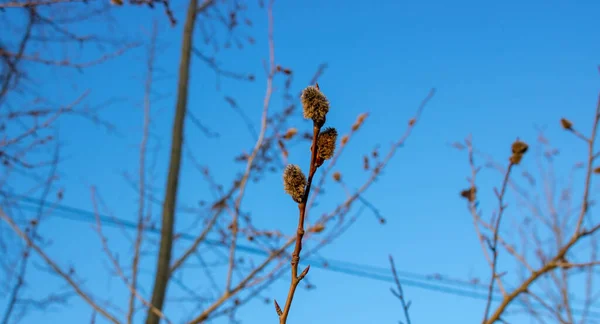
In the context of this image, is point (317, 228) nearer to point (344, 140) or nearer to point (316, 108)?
point (344, 140)

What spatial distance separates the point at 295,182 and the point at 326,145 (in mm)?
63

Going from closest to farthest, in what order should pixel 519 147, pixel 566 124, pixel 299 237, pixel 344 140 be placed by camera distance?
pixel 299 237 < pixel 519 147 < pixel 566 124 < pixel 344 140

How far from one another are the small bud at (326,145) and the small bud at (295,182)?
0.04 metres

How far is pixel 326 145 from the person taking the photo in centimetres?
62

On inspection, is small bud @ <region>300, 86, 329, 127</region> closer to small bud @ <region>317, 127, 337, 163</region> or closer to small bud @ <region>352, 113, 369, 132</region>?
small bud @ <region>317, 127, 337, 163</region>

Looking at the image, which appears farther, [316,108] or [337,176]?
[337,176]

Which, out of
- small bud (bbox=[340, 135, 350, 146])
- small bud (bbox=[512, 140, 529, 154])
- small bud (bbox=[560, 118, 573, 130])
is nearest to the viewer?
small bud (bbox=[512, 140, 529, 154])

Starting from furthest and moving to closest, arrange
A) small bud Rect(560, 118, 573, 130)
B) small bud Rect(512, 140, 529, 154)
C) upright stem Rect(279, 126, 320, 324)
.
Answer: small bud Rect(560, 118, 573, 130) < small bud Rect(512, 140, 529, 154) < upright stem Rect(279, 126, 320, 324)

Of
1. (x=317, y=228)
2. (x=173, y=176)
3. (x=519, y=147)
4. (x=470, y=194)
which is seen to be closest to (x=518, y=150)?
(x=519, y=147)

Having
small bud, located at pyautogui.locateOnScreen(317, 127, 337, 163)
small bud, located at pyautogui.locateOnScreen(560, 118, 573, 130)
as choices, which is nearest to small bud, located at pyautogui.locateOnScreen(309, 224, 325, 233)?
small bud, located at pyautogui.locateOnScreen(560, 118, 573, 130)

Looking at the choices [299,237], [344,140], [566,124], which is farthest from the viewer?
[344,140]

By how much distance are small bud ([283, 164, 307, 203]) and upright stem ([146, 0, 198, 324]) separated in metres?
1.84

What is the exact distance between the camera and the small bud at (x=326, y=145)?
0.62 m

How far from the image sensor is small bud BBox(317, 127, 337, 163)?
617 millimetres
